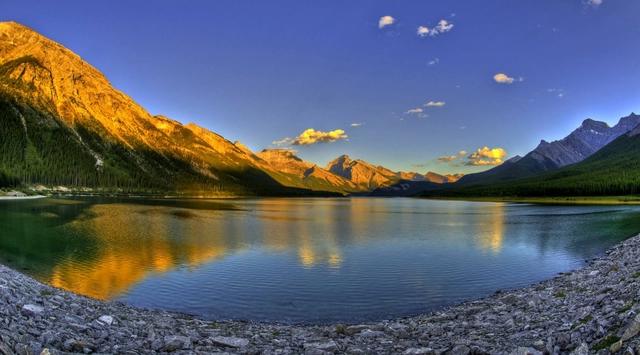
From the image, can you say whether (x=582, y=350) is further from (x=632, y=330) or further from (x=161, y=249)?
(x=161, y=249)

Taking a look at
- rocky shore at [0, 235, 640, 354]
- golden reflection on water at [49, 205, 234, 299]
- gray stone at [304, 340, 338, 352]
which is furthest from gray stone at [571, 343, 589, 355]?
golden reflection on water at [49, 205, 234, 299]

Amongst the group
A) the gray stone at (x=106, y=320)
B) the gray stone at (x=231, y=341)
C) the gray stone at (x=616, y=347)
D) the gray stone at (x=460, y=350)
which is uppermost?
the gray stone at (x=616, y=347)

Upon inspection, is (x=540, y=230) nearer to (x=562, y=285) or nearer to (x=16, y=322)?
(x=562, y=285)

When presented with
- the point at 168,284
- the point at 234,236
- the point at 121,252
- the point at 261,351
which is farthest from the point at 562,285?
the point at 234,236

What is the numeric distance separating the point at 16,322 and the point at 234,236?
5706 cm

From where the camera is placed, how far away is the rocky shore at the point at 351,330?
1456 cm

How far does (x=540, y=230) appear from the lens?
3282 inches

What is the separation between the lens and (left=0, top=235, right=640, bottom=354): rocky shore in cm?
1456

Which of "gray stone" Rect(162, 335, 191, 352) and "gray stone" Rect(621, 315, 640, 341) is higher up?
"gray stone" Rect(621, 315, 640, 341)

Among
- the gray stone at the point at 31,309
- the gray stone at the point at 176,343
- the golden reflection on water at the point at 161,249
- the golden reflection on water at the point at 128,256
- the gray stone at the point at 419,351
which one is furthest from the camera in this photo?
the golden reflection on water at the point at 161,249

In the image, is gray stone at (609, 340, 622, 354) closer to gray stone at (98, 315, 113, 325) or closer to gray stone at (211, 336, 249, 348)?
gray stone at (211, 336, 249, 348)

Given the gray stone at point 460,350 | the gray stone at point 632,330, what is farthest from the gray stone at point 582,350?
the gray stone at point 460,350

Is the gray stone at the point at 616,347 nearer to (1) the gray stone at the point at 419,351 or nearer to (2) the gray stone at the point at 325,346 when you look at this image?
(1) the gray stone at the point at 419,351

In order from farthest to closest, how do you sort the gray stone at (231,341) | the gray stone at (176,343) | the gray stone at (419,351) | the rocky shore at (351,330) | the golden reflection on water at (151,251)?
the golden reflection on water at (151,251), the gray stone at (231,341), the gray stone at (419,351), the gray stone at (176,343), the rocky shore at (351,330)
